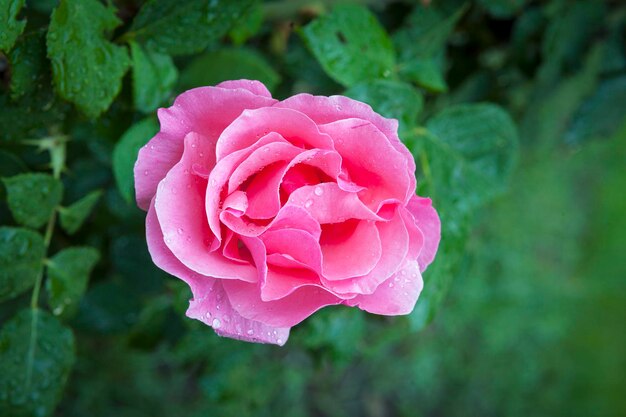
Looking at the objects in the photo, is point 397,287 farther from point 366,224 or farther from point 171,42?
point 171,42

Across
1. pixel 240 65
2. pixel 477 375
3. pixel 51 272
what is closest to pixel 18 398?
pixel 51 272

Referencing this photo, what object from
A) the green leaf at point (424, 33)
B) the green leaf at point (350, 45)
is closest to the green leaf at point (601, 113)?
the green leaf at point (424, 33)

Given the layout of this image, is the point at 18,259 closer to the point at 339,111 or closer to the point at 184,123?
the point at 184,123

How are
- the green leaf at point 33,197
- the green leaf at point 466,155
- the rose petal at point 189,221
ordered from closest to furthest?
the rose petal at point 189,221, the green leaf at point 33,197, the green leaf at point 466,155

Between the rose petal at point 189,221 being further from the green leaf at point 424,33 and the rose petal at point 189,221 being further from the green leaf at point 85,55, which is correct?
the green leaf at point 424,33

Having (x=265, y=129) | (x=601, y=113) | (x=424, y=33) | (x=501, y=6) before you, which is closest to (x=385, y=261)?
(x=265, y=129)

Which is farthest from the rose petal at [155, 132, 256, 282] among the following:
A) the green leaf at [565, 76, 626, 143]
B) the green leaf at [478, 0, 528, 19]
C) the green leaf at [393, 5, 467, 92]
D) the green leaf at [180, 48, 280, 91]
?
the green leaf at [565, 76, 626, 143]
